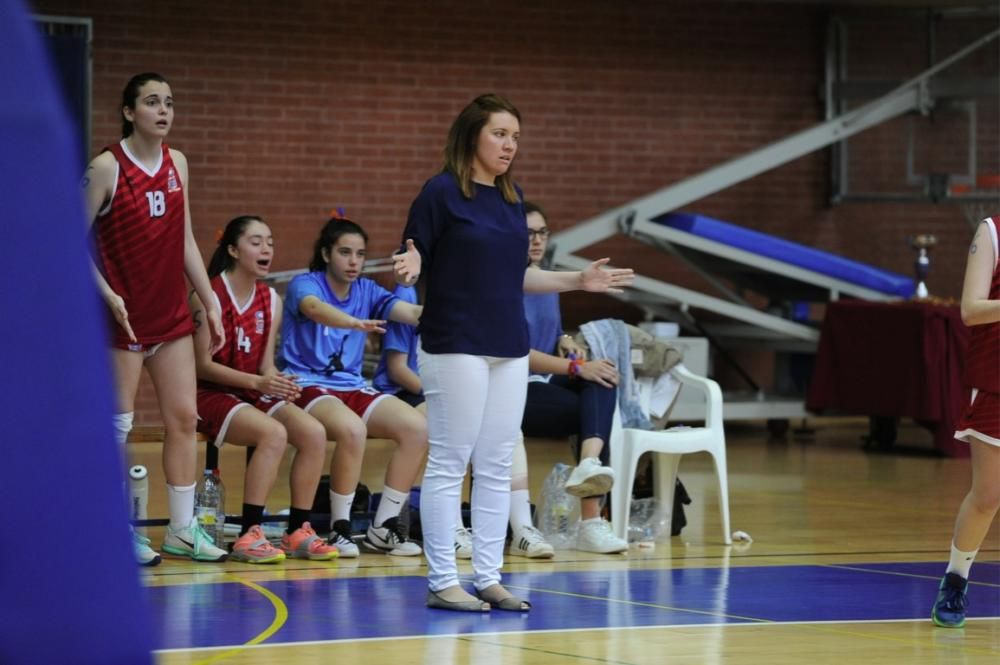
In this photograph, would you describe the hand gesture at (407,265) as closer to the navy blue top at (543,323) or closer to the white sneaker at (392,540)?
the white sneaker at (392,540)

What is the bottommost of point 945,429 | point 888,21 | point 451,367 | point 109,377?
point 945,429

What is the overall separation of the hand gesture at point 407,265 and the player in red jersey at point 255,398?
4.07ft

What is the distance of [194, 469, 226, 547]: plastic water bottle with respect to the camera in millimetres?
5203

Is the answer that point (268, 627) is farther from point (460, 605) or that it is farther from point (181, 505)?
point (181, 505)

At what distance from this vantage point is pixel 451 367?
3982mm

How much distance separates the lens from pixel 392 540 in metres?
5.31

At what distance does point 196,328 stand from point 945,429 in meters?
5.55

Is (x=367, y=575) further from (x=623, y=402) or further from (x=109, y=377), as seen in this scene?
(x=109, y=377)

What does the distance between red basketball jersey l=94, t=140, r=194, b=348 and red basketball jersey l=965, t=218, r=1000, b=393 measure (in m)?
2.45

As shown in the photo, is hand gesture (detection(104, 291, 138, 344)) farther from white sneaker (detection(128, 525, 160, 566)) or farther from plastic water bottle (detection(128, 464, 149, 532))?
plastic water bottle (detection(128, 464, 149, 532))

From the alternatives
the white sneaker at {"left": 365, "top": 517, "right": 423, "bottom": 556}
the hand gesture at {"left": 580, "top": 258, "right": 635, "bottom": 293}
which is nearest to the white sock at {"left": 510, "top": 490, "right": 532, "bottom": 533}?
the white sneaker at {"left": 365, "top": 517, "right": 423, "bottom": 556}

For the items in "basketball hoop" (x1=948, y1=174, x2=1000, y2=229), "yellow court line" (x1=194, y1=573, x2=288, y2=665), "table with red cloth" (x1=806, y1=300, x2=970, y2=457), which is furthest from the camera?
"basketball hoop" (x1=948, y1=174, x2=1000, y2=229)

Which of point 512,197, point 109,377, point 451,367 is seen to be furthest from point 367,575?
point 109,377

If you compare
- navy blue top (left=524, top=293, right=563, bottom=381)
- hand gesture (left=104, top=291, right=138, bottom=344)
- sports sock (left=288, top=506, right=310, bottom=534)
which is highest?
hand gesture (left=104, top=291, right=138, bottom=344)
